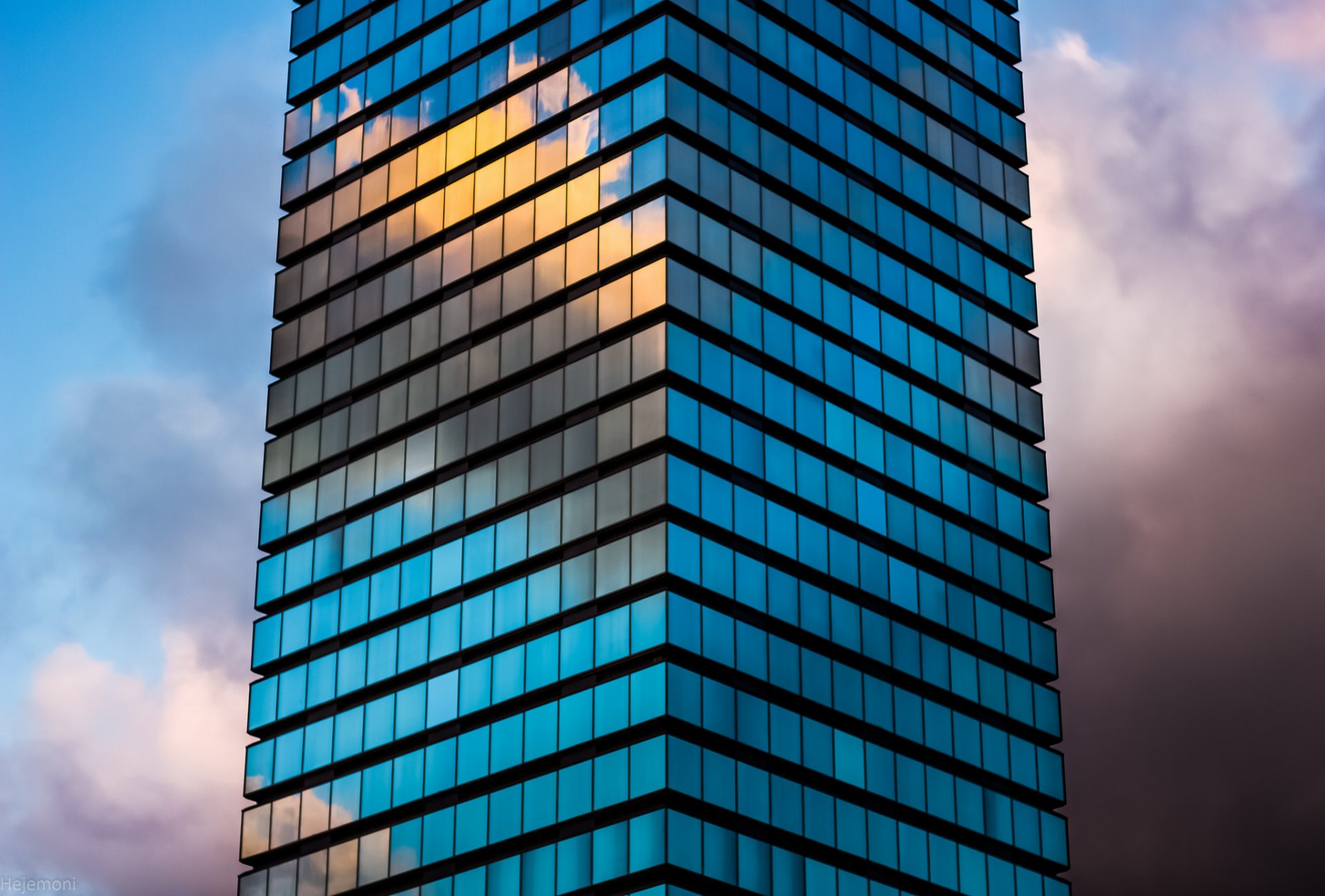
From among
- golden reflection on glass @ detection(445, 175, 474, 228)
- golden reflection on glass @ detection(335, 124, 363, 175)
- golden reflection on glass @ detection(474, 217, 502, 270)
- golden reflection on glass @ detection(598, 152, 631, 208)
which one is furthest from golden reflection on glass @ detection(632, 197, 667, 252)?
golden reflection on glass @ detection(335, 124, 363, 175)

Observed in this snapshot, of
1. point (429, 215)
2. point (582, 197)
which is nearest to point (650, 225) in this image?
point (582, 197)

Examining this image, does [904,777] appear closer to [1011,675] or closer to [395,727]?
[1011,675]

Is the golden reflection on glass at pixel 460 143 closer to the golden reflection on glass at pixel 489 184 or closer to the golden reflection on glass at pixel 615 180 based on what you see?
the golden reflection on glass at pixel 489 184

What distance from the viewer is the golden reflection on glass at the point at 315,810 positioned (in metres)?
126

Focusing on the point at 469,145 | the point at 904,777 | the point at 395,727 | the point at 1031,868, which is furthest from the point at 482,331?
the point at 1031,868

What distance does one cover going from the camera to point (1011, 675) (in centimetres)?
13425

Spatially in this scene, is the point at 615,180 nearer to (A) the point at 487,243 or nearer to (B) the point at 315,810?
(A) the point at 487,243

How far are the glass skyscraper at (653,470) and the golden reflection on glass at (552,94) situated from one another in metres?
0.24

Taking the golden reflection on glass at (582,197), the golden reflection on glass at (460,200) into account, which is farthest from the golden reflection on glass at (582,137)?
the golden reflection on glass at (460,200)

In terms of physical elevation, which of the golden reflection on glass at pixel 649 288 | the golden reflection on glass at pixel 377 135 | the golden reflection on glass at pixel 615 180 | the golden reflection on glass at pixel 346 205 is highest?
the golden reflection on glass at pixel 377 135

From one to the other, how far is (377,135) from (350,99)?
430cm

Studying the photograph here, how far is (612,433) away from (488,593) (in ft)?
33.0

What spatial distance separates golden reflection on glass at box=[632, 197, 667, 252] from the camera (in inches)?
4887

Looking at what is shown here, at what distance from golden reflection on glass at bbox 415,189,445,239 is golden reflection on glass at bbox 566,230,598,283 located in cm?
1102
